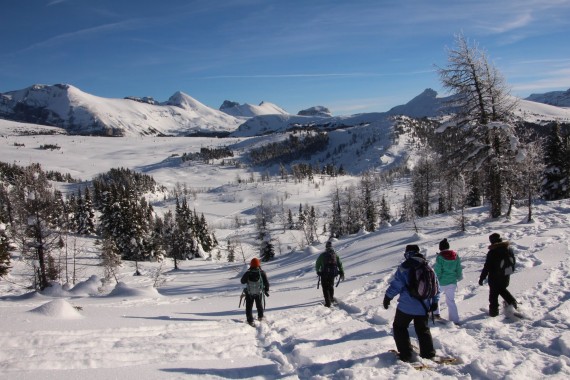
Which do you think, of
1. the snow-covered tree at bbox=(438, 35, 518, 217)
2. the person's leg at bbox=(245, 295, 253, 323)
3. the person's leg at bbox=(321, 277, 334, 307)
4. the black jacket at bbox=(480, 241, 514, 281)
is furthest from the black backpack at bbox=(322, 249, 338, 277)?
the snow-covered tree at bbox=(438, 35, 518, 217)

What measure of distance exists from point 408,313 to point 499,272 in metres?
3.52

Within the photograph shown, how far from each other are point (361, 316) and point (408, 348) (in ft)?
11.8

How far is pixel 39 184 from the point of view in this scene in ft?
87.2

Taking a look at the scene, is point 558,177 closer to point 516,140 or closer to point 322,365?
point 516,140

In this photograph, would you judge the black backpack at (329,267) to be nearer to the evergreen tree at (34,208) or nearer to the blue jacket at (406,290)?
the blue jacket at (406,290)

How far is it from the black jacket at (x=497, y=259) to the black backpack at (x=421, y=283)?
10.2ft

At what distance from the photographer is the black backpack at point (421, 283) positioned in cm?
658

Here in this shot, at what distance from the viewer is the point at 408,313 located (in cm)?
675

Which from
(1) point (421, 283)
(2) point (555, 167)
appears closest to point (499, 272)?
(1) point (421, 283)

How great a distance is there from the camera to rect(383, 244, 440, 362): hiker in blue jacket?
6.73 m

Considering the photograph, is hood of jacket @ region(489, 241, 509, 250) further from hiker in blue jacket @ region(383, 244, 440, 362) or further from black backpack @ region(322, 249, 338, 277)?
black backpack @ region(322, 249, 338, 277)

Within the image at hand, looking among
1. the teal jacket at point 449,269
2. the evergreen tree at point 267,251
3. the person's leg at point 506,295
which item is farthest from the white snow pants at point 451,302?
the evergreen tree at point 267,251

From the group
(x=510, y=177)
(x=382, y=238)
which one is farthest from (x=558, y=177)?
(x=382, y=238)

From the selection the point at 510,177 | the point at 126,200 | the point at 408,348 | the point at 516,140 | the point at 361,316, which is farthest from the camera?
the point at 126,200
